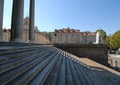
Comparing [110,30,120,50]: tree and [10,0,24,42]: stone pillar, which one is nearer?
[10,0,24,42]: stone pillar

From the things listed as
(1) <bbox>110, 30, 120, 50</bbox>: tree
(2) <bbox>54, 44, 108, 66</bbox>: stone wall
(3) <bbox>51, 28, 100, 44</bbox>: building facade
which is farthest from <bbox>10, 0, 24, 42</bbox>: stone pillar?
(3) <bbox>51, 28, 100, 44</bbox>: building facade

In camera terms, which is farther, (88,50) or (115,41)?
(115,41)

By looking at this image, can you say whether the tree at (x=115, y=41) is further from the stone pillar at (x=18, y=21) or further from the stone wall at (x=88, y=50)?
the stone pillar at (x=18, y=21)

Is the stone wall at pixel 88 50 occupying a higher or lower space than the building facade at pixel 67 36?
lower

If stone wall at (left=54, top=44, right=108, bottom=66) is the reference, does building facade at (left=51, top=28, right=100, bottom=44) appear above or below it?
above

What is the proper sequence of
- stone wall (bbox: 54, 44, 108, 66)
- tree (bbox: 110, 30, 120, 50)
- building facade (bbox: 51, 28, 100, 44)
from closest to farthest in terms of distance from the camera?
stone wall (bbox: 54, 44, 108, 66), tree (bbox: 110, 30, 120, 50), building facade (bbox: 51, 28, 100, 44)

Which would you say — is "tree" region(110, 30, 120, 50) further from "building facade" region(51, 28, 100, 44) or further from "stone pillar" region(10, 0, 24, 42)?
"stone pillar" region(10, 0, 24, 42)

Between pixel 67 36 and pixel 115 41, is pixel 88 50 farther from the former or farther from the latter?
pixel 67 36

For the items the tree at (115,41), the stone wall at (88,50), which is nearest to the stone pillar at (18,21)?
the stone wall at (88,50)

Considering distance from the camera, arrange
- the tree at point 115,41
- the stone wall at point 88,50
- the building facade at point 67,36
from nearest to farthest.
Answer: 1. the stone wall at point 88,50
2. the tree at point 115,41
3. the building facade at point 67,36

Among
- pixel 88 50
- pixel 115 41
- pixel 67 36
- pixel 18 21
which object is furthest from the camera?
pixel 67 36

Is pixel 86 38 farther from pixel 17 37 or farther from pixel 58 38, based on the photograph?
pixel 17 37

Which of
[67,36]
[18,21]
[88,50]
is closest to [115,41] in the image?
[67,36]

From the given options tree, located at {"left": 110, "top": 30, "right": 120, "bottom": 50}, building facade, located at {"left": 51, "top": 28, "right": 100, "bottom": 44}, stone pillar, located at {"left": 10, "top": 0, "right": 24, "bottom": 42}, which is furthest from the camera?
building facade, located at {"left": 51, "top": 28, "right": 100, "bottom": 44}
